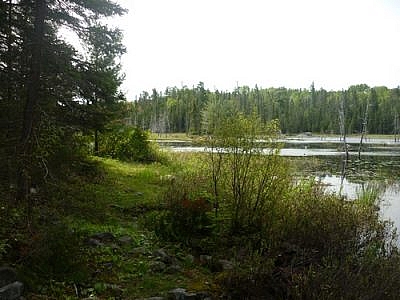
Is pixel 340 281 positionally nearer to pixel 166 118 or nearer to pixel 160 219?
pixel 160 219

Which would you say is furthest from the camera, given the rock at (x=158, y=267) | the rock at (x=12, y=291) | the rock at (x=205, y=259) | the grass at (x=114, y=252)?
the rock at (x=205, y=259)

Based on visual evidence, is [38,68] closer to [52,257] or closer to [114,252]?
[114,252]

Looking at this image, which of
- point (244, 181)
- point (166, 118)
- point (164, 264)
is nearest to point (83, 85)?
point (244, 181)

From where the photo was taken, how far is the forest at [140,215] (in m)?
5.59

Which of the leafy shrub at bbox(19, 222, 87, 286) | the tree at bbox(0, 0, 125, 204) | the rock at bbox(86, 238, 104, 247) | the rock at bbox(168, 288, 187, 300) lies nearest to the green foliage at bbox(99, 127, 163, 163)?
the tree at bbox(0, 0, 125, 204)

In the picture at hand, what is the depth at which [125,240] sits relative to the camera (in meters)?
7.71

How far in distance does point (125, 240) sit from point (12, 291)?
3.24 metres

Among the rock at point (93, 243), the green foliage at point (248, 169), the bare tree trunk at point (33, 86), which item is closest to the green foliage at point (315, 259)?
the green foliage at point (248, 169)

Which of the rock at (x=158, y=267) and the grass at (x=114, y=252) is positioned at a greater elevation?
the grass at (x=114, y=252)

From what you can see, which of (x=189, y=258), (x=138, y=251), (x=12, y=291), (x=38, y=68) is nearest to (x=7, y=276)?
(x=12, y=291)

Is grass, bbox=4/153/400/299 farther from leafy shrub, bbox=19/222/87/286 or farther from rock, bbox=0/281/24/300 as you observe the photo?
rock, bbox=0/281/24/300

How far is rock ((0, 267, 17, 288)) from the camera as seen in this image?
4.72 m

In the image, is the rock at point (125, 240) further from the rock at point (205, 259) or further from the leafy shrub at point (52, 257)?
the leafy shrub at point (52, 257)

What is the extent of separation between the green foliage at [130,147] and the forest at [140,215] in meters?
9.48
